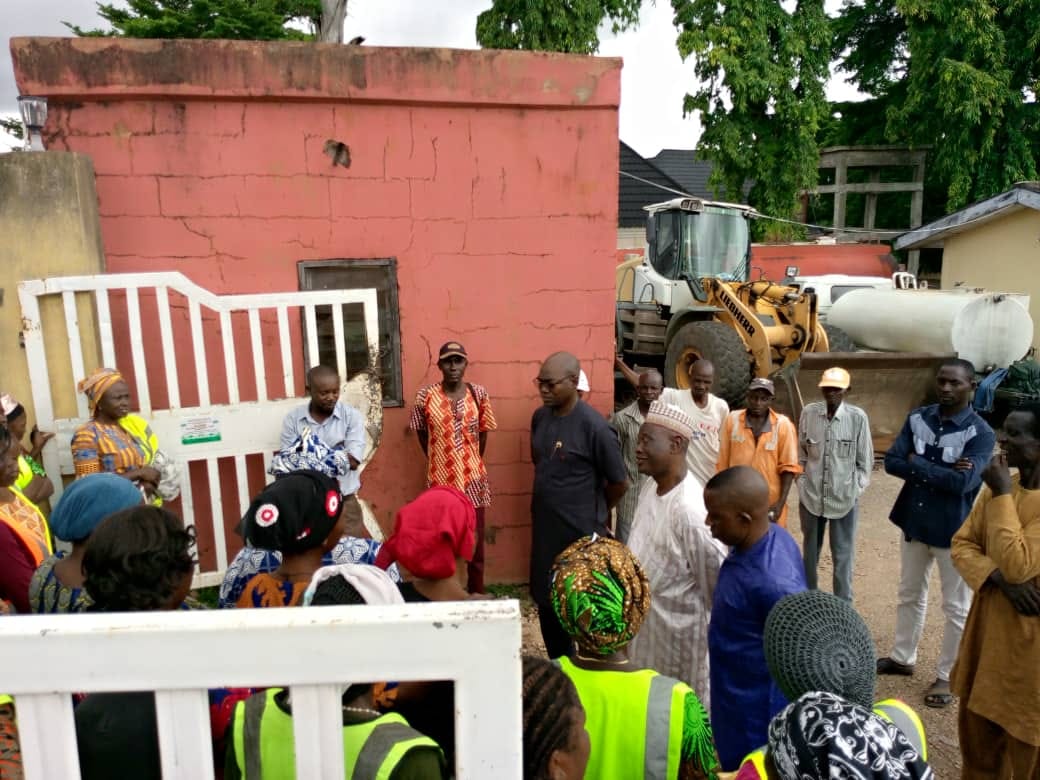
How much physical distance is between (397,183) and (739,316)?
5.09m

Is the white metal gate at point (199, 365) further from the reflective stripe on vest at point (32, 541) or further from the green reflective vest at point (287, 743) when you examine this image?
the green reflective vest at point (287, 743)

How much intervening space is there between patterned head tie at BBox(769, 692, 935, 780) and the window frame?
3299mm

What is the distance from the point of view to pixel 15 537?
7.34 ft

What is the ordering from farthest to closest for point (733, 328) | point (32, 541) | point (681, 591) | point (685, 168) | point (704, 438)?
1. point (685, 168)
2. point (733, 328)
3. point (704, 438)
4. point (681, 591)
5. point (32, 541)

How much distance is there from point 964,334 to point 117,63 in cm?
911

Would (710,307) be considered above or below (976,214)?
below

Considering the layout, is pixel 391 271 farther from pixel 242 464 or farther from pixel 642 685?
pixel 642 685

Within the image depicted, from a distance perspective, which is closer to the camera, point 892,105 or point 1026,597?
point 1026,597

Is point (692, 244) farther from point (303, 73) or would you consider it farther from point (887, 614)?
point (303, 73)

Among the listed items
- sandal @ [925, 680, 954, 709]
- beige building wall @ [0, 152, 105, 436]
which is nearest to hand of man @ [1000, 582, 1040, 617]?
sandal @ [925, 680, 954, 709]

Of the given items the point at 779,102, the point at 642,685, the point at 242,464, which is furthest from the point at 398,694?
the point at 779,102

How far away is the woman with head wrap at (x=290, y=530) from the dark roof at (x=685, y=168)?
2546 centimetres

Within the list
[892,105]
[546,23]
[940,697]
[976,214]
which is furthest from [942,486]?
[892,105]

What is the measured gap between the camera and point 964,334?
8945 millimetres
